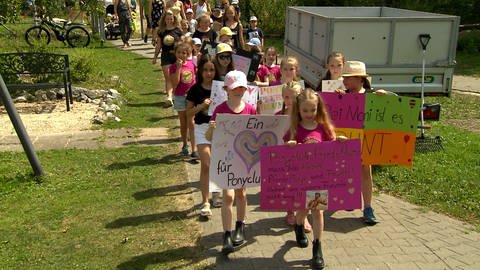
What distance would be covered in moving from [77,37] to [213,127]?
13886 millimetres

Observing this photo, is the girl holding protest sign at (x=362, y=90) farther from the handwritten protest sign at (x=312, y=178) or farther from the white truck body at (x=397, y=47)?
the white truck body at (x=397, y=47)

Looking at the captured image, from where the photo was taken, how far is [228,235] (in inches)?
182

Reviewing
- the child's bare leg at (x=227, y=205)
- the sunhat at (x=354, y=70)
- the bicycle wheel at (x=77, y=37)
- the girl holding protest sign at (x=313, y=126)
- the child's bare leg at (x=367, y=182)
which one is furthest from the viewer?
the bicycle wheel at (x=77, y=37)

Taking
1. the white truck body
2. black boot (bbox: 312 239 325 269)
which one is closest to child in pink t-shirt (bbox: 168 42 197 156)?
the white truck body

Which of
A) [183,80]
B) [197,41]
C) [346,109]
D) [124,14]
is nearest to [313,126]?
[346,109]

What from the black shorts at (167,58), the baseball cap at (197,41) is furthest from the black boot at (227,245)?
the black shorts at (167,58)

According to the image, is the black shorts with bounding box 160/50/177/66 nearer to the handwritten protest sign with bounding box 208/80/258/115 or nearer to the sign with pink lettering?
the handwritten protest sign with bounding box 208/80/258/115

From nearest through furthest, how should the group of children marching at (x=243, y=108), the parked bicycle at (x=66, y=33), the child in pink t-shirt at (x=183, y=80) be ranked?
the group of children marching at (x=243, y=108), the child in pink t-shirt at (x=183, y=80), the parked bicycle at (x=66, y=33)

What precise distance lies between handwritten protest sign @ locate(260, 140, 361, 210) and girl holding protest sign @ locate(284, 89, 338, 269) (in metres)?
0.12

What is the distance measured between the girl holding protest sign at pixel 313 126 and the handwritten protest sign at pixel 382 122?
95 cm

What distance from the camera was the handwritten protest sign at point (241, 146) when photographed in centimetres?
447

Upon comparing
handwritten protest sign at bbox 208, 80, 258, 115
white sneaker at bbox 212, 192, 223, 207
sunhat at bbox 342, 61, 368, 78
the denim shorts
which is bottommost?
white sneaker at bbox 212, 192, 223, 207

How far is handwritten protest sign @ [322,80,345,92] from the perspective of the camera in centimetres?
562

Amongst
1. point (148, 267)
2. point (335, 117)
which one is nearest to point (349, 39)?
point (335, 117)
